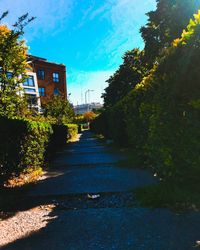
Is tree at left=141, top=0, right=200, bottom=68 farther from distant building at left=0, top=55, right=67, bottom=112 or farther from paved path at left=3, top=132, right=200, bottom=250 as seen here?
distant building at left=0, top=55, right=67, bottom=112

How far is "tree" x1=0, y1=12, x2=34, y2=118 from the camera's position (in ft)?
39.5

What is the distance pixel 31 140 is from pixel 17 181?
1596 mm

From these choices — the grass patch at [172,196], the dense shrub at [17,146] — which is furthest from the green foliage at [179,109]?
the dense shrub at [17,146]

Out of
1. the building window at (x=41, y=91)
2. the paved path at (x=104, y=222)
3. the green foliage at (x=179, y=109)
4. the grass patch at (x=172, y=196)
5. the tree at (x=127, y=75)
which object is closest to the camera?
the paved path at (x=104, y=222)

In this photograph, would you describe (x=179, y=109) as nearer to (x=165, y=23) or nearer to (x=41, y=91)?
(x=165, y=23)

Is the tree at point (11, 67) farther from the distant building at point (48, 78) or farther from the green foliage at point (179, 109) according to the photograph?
the distant building at point (48, 78)

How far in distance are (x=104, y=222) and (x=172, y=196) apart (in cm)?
170

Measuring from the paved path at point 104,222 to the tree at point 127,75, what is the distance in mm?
30437

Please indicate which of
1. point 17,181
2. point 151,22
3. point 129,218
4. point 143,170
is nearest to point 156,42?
point 151,22

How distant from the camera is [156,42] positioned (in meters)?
30.3

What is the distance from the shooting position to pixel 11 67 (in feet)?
42.1

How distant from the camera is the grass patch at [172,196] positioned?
5.53 metres

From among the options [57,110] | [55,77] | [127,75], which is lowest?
[57,110]

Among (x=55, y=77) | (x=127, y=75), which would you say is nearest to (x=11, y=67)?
(x=127, y=75)
